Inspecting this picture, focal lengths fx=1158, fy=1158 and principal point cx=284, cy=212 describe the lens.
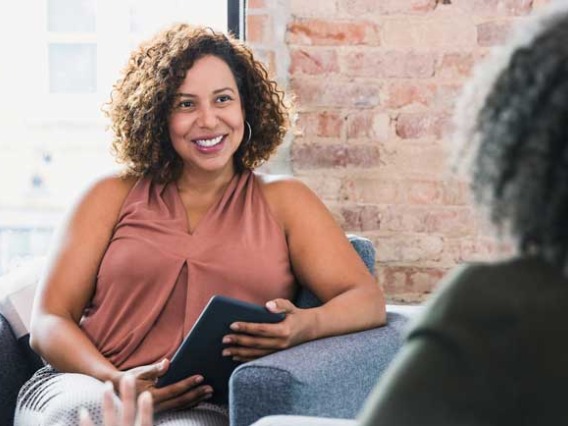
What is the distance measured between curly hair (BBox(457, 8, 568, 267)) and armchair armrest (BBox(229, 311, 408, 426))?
3.75 ft

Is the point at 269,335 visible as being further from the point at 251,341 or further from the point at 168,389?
the point at 168,389

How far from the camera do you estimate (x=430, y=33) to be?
309 centimetres

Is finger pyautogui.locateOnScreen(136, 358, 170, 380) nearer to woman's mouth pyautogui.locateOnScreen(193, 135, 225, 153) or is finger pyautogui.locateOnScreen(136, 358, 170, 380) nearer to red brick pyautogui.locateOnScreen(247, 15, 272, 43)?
woman's mouth pyautogui.locateOnScreen(193, 135, 225, 153)

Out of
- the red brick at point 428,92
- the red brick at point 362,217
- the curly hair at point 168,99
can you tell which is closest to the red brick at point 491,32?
the red brick at point 428,92

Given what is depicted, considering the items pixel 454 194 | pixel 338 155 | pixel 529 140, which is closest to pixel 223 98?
pixel 338 155

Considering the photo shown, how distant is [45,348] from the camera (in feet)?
7.79

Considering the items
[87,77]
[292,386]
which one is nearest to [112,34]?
[87,77]

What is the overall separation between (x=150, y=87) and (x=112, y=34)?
1.20 m

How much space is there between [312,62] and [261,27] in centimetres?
17

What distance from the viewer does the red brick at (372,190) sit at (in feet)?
10.3

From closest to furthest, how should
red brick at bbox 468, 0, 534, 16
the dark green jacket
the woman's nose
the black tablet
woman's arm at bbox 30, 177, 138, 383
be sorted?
1. the dark green jacket
2. the black tablet
3. woman's arm at bbox 30, 177, 138, 383
4. the woman's nose
5. red brick at bbox 468, 0, 534, 16

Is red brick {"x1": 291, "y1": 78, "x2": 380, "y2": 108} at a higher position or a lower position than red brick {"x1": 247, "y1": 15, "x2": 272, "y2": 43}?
lower

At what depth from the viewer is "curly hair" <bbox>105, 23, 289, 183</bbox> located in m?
2.54

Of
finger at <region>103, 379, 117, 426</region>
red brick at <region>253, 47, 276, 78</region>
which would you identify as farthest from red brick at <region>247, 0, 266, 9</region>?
finger at <region>103, 379, 117, 426</region>
